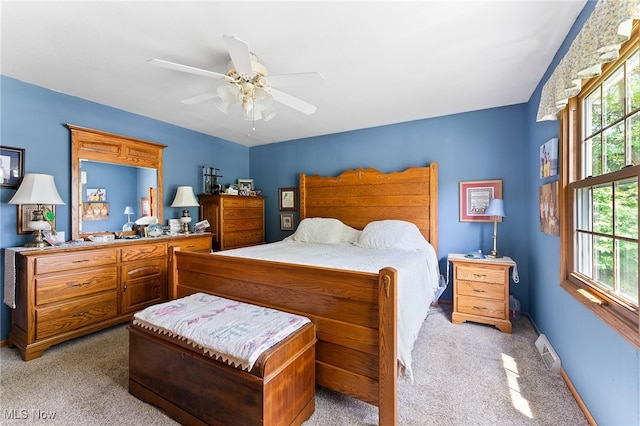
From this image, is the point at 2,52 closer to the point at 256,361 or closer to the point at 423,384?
the point at 256,361

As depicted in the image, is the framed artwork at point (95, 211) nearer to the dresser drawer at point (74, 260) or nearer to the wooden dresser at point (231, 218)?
the dresser drawer at point (74, 260)

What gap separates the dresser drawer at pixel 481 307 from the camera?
103 inches

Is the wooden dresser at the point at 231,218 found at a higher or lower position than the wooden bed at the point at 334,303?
higher

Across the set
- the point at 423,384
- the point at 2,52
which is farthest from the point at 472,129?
the point at 2,52

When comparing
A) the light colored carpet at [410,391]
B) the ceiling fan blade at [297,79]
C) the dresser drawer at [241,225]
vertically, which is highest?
the ceiling fan blade at [297,79]

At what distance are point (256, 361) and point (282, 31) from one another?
77.2 inches

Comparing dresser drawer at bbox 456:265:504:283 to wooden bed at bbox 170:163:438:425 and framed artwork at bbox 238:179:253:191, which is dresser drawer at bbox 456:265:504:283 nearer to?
wooden bed at bbox 170:163:438:425

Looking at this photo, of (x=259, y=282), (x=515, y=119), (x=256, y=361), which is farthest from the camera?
(x=515, y=119)

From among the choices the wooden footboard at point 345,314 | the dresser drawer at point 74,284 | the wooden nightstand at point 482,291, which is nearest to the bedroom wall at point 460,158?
the wooden nightstand at point 482,291

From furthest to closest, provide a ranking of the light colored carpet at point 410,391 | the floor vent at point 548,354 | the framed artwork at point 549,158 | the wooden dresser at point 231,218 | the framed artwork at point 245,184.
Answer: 1. the framed artwork at point 245,184
2. the wooden dresser at point 231,218
3. the framed artwork at point 549,158
4. the floor vent at point 548,354
5. the light colored carpet at point 410,391

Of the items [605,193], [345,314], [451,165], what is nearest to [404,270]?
[345,314]

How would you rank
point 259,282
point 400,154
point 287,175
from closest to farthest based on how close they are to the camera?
point 259,282, point 400,154, point 287,175

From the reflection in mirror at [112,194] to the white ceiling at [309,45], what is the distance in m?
0.79

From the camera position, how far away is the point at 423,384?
1.83 metres
